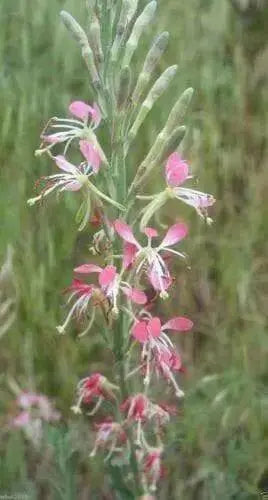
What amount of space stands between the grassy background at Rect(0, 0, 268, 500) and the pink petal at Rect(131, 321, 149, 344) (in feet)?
1.01

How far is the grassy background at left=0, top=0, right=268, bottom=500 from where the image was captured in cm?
133

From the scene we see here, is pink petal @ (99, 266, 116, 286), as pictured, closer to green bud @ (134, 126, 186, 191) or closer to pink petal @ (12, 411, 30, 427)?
green bud @ (134, 126, 186, 191)

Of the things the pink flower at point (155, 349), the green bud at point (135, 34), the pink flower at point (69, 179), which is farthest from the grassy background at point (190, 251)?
the green bud at point (135, 34)

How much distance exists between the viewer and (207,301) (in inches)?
56.9

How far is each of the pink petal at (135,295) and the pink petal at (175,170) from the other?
0.12 metres

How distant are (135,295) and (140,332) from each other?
37 mm

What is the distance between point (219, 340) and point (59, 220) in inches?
11.3

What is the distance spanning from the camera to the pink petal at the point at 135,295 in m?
0.93

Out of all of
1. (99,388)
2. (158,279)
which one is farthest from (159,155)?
(99,388)

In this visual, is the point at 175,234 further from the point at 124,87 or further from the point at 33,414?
the point at 33,414

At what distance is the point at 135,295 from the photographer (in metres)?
0.94

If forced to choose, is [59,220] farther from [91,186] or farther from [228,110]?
[91,186]

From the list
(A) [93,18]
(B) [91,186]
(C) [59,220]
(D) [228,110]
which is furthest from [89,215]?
(D) [228,110]

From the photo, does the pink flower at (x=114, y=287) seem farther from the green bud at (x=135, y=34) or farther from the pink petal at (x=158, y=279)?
the green bud at (x=135, y=34)
